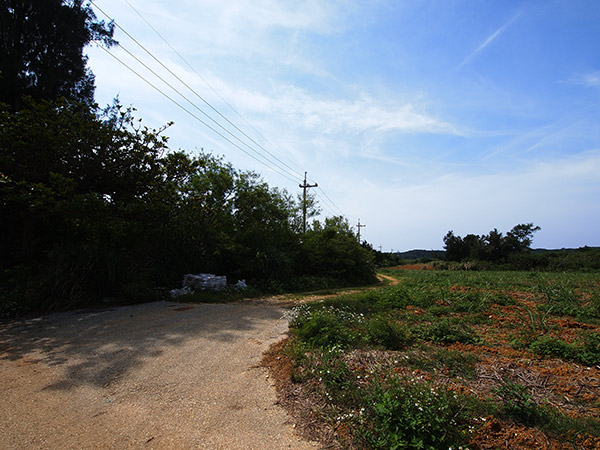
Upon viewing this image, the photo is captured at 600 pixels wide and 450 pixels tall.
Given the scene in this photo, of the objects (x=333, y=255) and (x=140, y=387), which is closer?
(x=140, y=387)

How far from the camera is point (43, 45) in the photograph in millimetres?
9820

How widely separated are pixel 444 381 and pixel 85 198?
7.80 m

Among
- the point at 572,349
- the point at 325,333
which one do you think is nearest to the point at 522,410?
the point at 572,349

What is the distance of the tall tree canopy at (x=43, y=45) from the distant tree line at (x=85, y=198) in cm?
3

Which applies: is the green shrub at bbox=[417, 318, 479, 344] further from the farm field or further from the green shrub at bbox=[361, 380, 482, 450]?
the green shrub at bbox=[361, 380, 482, 450]

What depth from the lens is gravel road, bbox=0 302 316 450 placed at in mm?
2443

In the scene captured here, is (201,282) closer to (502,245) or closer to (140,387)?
(140,387)

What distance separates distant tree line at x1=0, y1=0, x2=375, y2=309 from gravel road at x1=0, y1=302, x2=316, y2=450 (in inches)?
90.7

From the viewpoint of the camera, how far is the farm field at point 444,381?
212cm

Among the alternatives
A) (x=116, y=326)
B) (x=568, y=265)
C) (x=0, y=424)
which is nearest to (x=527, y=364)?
(x=0, y=424)

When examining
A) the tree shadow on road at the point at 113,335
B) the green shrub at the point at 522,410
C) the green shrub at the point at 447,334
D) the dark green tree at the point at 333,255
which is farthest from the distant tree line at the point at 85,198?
the green shrub at the point at 522,410

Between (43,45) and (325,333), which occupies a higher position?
(43,45)

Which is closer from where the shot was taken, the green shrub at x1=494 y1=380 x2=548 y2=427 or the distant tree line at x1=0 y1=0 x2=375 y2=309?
the green shrub at x1=494 y1=380 x2=548 y2=427

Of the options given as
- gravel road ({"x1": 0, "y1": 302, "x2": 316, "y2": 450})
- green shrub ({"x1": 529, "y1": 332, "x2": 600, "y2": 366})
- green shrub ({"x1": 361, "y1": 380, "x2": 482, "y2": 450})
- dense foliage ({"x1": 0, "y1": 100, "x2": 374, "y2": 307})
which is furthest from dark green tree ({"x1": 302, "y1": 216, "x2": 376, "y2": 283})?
green shrub ({"x1": 361, "y1": 380, "x2": 482, "y2": 450})
